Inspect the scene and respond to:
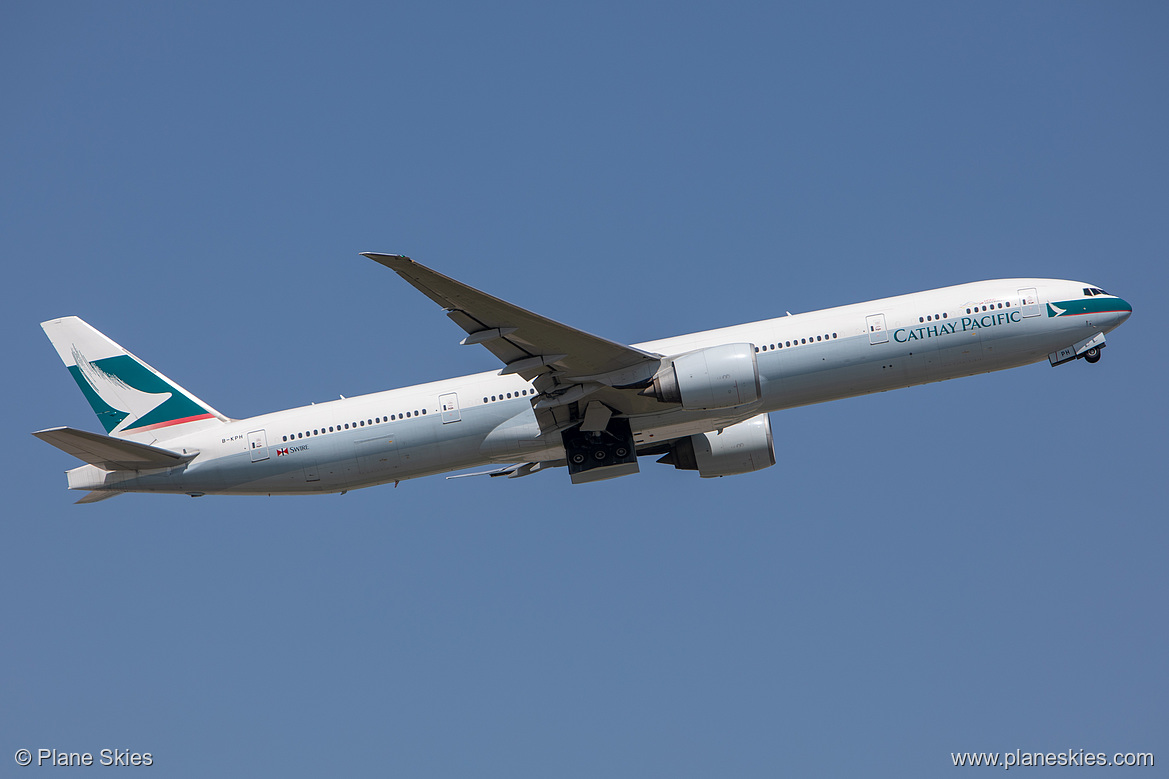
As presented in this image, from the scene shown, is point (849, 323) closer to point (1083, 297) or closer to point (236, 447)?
point (1083, 297)

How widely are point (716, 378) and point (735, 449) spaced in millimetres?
6334

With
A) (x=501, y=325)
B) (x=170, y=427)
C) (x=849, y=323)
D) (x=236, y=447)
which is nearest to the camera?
(x=501, y=325)

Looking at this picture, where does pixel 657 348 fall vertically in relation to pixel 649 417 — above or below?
above

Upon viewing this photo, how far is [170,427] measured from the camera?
35875 mm

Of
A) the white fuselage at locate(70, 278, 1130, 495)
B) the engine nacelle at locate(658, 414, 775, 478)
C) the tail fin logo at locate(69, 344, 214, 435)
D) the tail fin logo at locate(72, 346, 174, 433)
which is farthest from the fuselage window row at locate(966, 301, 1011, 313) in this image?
the tail fin logo at locate(72, 346, 174, 433)

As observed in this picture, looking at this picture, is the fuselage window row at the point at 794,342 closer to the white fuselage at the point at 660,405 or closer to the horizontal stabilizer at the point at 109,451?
the white fuselage at the point at 660,405

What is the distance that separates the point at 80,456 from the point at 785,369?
21.2 meters

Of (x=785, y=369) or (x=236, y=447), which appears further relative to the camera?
(x=236, y=447)

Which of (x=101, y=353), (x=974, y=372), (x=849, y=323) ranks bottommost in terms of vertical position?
(x=974, y=372)

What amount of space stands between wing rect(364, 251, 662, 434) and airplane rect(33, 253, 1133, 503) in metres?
0.05

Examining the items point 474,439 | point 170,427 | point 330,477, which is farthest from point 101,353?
point 474,439

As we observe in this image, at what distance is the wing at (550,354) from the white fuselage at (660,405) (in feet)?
3.68

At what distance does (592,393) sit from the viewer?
3142 cm

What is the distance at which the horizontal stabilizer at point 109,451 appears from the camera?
30703mm
